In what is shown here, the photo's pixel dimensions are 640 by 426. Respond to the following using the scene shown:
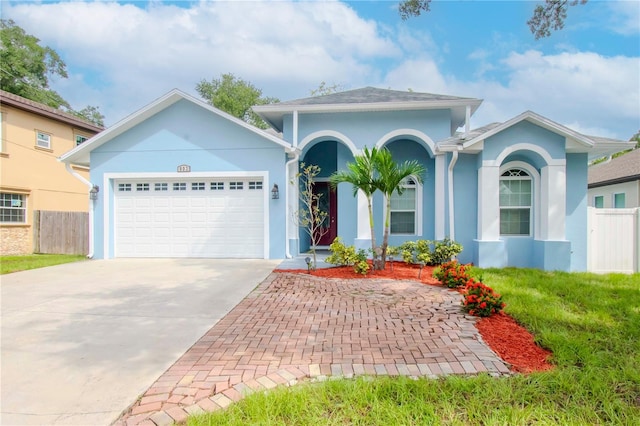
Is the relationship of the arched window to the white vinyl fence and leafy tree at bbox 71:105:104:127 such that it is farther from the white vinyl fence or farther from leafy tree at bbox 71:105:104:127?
leafy tree at bbox 71:105:104:127

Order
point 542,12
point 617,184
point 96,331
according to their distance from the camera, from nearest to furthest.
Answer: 1. point 96,331
2. point 542,12
3. point 617,184

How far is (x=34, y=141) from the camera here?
48.1 ft

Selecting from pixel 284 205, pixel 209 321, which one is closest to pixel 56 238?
pixel 284 205

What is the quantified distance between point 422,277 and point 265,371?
542cm

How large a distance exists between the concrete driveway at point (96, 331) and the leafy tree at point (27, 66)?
23.2m

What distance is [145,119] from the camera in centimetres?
1082

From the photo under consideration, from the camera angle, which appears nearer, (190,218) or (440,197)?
(440,197)

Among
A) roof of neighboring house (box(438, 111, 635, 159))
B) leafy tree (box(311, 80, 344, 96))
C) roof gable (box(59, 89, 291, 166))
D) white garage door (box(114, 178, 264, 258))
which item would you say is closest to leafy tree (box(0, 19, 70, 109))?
roof gable (box(59, 89, 291, 166))

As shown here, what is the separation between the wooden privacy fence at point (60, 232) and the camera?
13.3m

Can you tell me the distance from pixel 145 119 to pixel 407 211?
8531 mm

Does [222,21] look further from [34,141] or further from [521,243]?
[521,243]

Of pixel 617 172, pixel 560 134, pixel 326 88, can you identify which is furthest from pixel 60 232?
pixel 617 172

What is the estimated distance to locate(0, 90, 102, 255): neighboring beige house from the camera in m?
13.6

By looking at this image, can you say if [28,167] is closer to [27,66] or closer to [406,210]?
[406,210]
